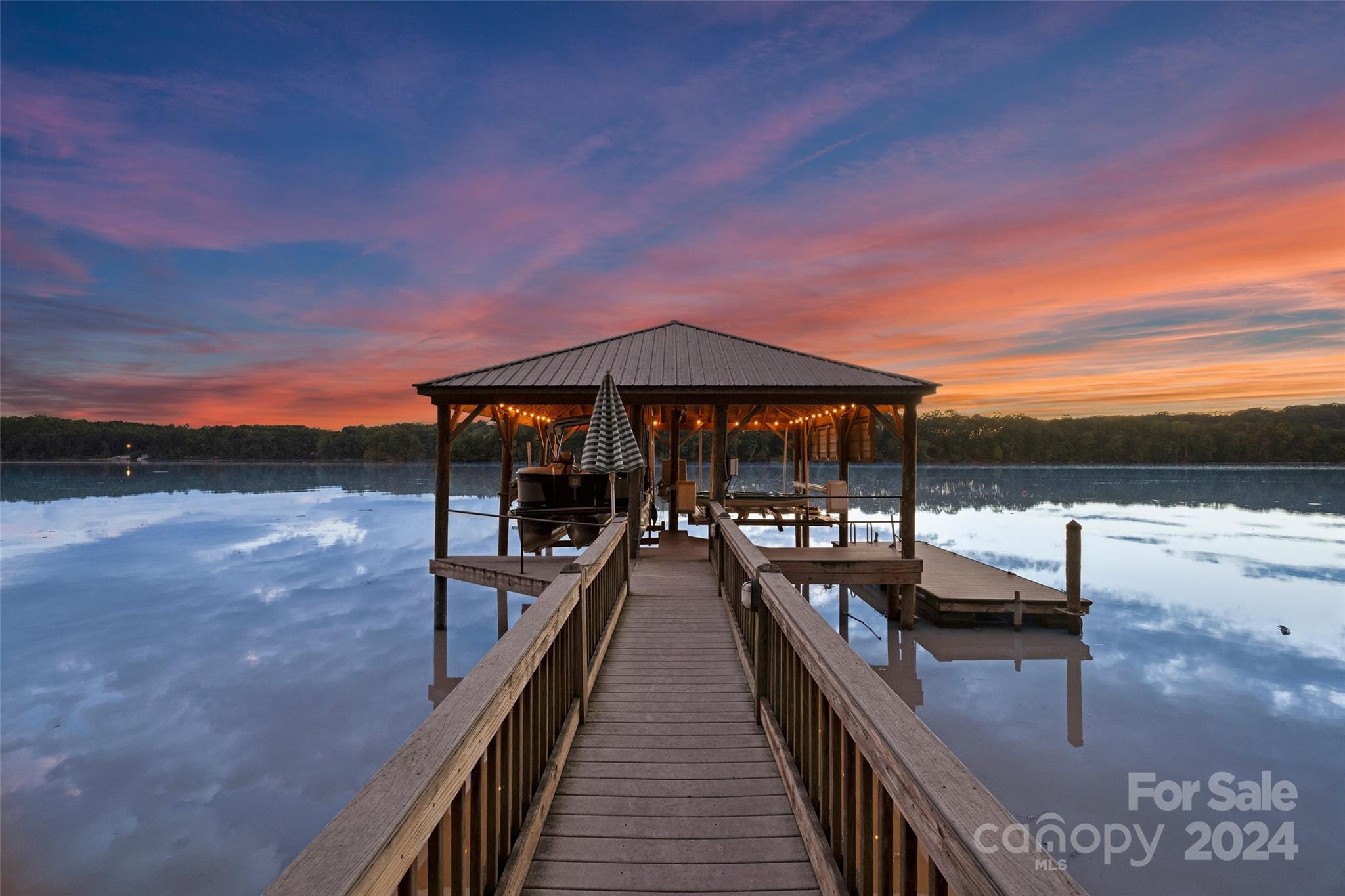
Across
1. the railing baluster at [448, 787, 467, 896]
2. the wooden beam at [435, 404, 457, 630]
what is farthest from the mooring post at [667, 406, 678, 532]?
the railing baluster at [448, 787, 467, 896]

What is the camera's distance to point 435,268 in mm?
26219

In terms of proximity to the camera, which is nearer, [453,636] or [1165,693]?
[1165,693]

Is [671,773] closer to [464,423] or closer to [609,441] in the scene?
[609,441]

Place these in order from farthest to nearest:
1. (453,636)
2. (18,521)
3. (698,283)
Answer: (18,521), (698,283), (453,636)

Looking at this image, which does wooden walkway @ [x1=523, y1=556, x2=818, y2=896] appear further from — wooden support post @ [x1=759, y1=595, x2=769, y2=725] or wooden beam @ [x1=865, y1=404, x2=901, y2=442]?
wooden beam @ [x1=865, y1=404, x2=901, y2=442]

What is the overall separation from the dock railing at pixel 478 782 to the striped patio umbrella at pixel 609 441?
3.60 m

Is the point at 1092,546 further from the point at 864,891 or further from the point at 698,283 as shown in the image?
the point at 864,891

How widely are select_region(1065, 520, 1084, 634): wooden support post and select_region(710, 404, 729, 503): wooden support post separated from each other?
24.1ft

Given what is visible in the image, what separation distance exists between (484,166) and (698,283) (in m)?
12.6

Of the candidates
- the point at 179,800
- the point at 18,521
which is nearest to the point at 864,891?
the point at 179,800

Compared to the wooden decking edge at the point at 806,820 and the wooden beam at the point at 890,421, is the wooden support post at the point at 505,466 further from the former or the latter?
the wooden decking edge at the point at 806,820

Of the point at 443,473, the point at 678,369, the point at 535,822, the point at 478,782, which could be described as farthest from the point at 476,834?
the point at 678,369

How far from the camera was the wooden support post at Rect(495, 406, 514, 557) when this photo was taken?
12617 mm

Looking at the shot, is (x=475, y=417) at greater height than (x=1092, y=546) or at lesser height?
greater
